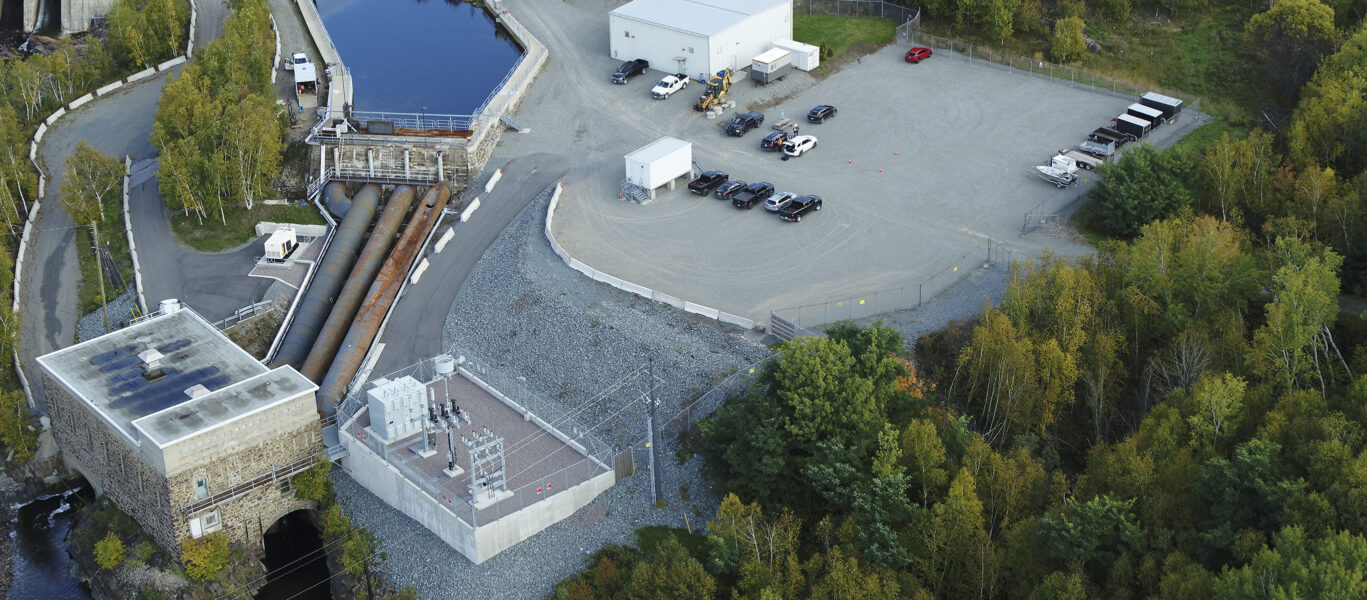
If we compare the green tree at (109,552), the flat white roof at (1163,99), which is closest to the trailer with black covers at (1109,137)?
the flat white roof at (1163,99)

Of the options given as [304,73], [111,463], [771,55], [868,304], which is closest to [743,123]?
[771,55]

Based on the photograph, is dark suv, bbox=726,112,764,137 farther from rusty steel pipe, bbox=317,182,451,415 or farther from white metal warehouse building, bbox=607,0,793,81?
rusty steel pipe, bbox=317,182,451,415

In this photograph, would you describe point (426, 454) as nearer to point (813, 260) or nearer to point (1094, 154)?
point (813, 260)

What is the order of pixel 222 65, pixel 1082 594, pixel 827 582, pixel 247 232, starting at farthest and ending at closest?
pixel 222 65, pixel 247 232, pixel 827 582, pixel 1082 594

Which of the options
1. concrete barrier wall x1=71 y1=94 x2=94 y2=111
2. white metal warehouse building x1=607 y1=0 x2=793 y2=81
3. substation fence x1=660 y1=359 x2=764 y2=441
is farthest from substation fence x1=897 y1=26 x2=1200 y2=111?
concrete barrier wall x1=71 y1=94 x2=94 y2=111

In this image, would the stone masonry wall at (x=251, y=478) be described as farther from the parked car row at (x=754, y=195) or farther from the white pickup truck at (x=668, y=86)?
the white pickup truck at (x=668, y=86)

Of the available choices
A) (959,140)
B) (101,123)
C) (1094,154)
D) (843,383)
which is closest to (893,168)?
(959,140)
